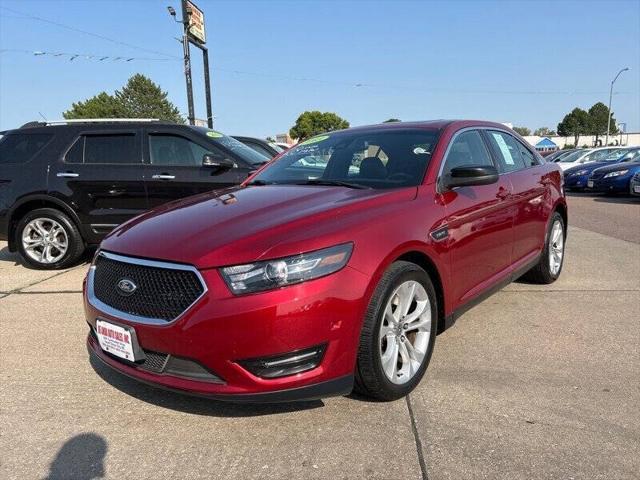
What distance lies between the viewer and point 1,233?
21.3 feet

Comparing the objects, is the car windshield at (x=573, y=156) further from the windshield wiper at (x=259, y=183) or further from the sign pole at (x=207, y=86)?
the windshield wiper at (x=259, y=183)

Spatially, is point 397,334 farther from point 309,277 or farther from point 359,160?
point 359,160

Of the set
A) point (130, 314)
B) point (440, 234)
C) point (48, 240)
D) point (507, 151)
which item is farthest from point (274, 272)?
point (48, 240)

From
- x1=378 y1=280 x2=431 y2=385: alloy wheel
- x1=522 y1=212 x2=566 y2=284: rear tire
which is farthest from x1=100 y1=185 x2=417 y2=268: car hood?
x1=522 y1=212 x2=566 y2=284: rear tire

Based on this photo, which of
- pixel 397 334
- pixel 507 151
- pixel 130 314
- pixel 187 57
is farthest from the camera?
pixel 187 57

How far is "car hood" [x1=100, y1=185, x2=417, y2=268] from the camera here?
2518 mm

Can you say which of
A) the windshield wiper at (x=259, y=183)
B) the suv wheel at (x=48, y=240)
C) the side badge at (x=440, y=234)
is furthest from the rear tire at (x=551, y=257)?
the suv wheel at (x=48, y=240)

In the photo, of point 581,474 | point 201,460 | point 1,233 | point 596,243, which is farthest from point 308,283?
point 596,243

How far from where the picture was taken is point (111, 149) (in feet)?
21.6

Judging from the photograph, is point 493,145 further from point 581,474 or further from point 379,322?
point 581,474

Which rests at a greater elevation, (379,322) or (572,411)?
(379,322)

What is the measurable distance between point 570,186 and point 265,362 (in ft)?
58.6

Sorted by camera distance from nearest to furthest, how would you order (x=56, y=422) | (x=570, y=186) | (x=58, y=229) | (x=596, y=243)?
1. (x=56, y=422)
2. (x=58, y=229)
3. (x=596, y=243)
4. (x=570, y=186)

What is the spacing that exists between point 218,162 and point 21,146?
2.77 metres
